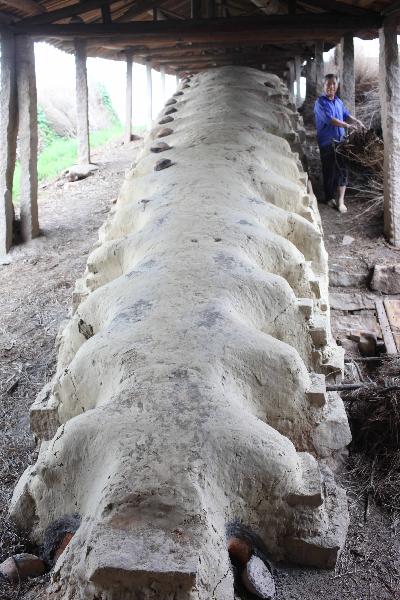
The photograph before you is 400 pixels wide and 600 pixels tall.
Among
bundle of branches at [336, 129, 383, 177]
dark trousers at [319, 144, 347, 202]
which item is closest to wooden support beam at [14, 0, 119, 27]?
dark trousers at [319, 144, 347, 202]

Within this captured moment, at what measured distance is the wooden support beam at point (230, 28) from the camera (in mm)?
6070

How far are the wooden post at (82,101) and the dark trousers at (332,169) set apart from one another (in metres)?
4.32

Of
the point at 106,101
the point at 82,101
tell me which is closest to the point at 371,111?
the point at 82,101

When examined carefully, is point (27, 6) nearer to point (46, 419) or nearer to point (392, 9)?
point (392, 9)

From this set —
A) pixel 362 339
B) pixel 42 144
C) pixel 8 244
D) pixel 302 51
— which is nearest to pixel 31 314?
pixel 8 244

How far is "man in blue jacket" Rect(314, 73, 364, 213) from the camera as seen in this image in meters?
6.67

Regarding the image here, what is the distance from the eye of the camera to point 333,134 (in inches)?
269

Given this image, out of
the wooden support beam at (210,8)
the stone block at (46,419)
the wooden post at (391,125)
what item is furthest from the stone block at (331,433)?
the wooden support beam at (210,8)

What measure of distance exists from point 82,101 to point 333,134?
458 centimetres

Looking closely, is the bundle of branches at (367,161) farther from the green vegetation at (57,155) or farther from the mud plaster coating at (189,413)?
the green vegetation at (57,155)

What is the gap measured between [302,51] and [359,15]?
546 cm

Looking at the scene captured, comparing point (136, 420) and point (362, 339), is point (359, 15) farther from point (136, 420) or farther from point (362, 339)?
point (136, 420)

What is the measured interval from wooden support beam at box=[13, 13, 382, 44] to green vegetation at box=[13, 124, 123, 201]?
197 inches

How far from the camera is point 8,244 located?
267 inches
